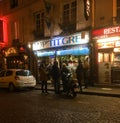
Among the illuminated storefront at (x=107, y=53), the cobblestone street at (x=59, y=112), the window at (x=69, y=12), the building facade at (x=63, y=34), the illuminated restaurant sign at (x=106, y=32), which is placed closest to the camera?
the cobblestone street at (x=59, y=112)

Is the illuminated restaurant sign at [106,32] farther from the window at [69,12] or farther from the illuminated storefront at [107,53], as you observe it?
the window at [69,12]

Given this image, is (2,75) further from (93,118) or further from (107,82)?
(93,118)

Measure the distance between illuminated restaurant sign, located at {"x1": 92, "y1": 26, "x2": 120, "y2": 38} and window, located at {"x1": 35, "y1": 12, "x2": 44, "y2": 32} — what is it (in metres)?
6.37

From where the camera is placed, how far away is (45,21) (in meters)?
20.9

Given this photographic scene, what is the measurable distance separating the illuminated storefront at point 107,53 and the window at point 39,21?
6370 millimetres

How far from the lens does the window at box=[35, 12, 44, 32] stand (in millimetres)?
21981

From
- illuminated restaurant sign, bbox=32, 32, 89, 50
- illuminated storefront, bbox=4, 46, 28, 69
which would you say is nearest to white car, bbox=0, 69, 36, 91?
illuminated restaurant sign, bbox=32, 32, 89, 50

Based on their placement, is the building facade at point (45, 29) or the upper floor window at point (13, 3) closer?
the building facade at point (45, 29)

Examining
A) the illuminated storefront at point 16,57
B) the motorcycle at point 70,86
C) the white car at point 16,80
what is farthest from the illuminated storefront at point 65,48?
the motorcycle at point 70,86

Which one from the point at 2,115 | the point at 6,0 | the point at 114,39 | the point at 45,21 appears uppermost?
the point at 6,0

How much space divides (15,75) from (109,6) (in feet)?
24.4

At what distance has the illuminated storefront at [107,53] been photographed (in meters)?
15.9

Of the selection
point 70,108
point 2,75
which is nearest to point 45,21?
point 2,75

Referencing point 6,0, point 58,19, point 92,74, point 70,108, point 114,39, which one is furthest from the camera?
point 6,0
